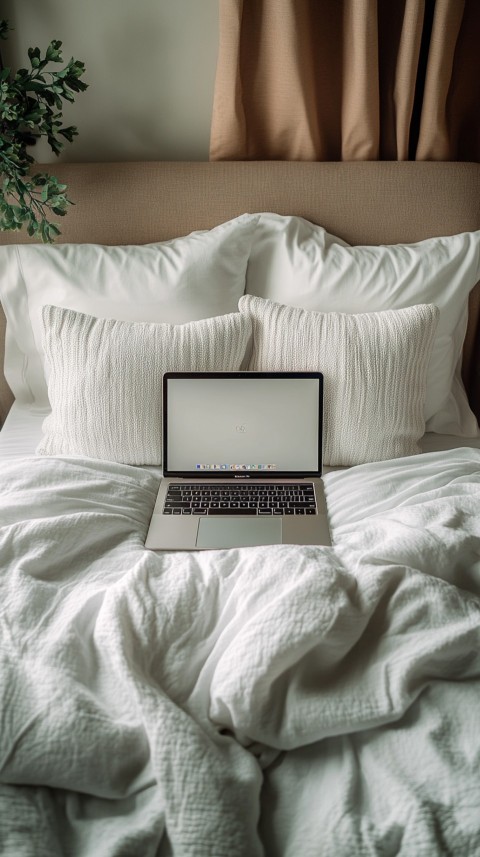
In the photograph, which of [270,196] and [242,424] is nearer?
[242,424]

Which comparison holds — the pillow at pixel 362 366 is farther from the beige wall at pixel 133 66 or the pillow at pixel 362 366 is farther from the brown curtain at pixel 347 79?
the beige wall at pixel 133 66

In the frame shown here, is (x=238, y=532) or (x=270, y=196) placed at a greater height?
(x=270, y=196)

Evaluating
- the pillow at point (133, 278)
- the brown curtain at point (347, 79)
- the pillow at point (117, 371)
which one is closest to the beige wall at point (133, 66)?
the brown curtain at point (347, 79)

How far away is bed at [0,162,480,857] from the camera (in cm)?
82

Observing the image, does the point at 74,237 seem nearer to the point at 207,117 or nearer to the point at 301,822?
the point at 207,117

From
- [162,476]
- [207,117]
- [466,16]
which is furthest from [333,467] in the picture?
[466,16]

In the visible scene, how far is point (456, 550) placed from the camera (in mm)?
1085

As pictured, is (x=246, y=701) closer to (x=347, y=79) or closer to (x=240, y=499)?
(x=240, y=499)

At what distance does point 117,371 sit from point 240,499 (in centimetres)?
36

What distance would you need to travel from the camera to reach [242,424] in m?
1.51

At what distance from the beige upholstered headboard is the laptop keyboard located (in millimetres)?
715

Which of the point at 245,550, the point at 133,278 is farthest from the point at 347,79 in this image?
the point at 245,550

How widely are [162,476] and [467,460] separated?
25.0 inches

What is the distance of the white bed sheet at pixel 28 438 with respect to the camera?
1.64 m
